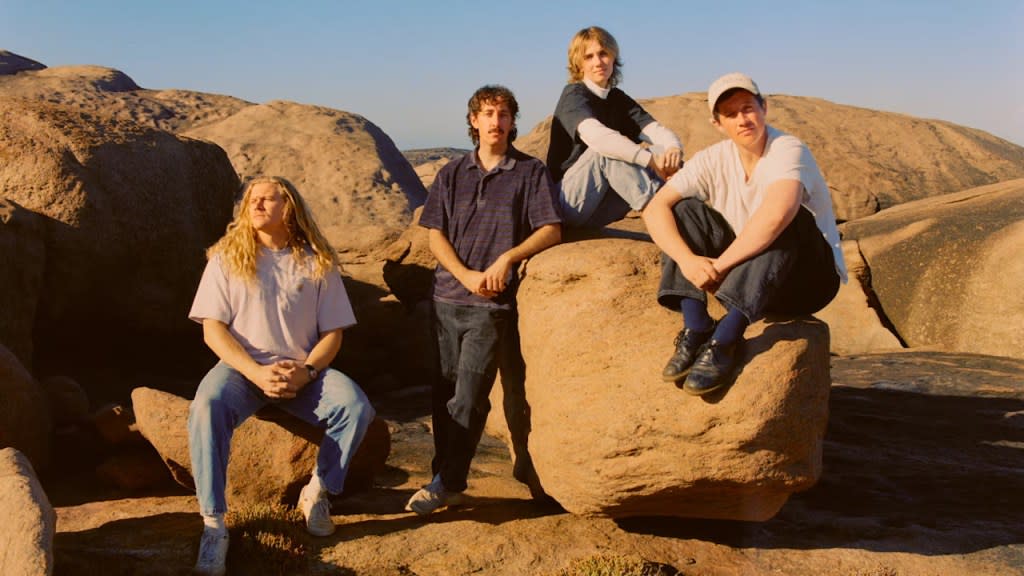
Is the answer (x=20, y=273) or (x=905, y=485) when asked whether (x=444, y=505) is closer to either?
(x=905, y=485)

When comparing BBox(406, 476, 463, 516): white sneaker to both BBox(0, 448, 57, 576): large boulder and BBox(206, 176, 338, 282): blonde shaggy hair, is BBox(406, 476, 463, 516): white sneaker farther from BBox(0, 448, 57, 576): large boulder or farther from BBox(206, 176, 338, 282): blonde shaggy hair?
BBox(0, 448, 57, 576): large boulder

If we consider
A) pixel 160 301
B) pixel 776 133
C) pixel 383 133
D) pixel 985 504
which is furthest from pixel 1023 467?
pixel 383 133

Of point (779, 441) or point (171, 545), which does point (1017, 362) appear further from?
point (171, 545)

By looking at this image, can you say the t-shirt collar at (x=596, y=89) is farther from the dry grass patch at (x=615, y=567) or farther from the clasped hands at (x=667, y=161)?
the dry grass patch at (x=615, y=567)

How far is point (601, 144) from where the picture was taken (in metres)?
5.55

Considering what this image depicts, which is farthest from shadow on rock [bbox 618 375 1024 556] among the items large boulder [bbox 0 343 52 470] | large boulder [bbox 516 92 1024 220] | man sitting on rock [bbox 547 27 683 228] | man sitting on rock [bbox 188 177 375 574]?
large boulder [bbox 516 92 1024 220]

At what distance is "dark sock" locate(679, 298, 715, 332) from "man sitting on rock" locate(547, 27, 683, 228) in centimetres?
111

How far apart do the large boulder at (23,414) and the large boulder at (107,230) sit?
151 cm

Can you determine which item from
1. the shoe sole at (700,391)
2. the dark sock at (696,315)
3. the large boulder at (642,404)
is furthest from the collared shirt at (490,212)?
the shoe sole at (700,391)

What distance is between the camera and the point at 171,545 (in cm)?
519

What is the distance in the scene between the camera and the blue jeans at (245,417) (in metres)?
4.85

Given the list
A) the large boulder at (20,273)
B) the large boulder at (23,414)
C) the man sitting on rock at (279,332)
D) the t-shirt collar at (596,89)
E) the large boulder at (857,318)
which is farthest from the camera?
the large boulder at (857,318)

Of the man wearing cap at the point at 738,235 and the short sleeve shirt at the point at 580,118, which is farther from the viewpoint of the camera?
the short sleeve shirt at the point at 580,118

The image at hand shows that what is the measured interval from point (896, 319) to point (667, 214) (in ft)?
25.8
